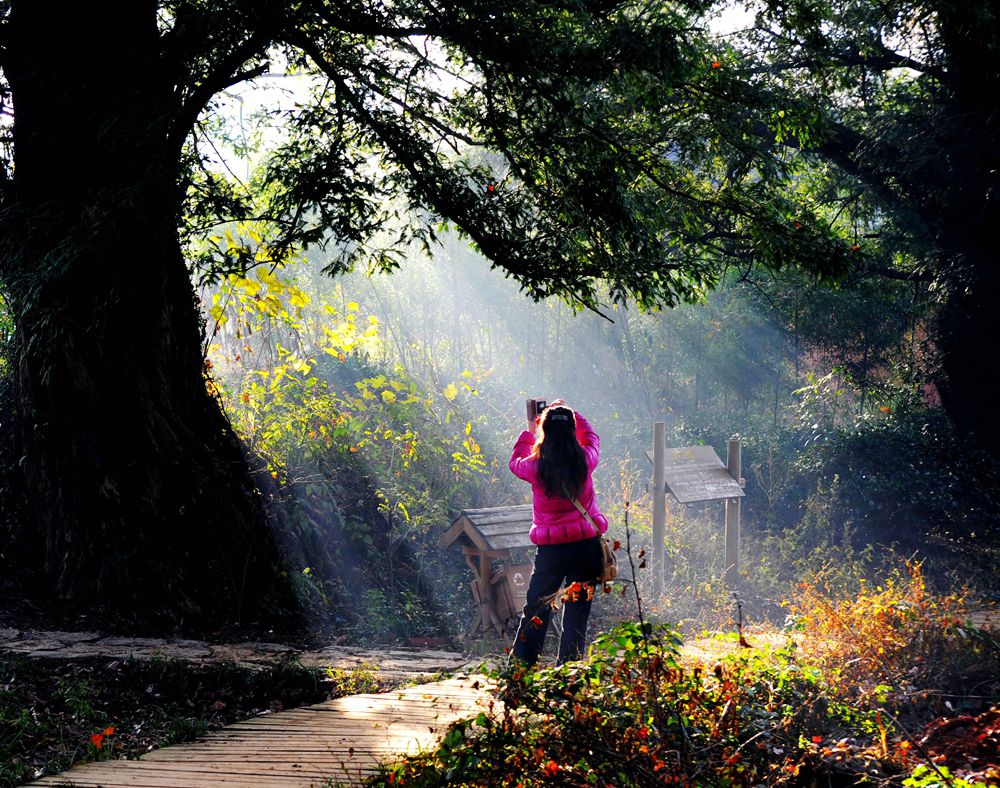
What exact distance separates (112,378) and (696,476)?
18.9 feet

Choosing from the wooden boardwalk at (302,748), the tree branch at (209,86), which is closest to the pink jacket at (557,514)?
the wooden boardwalk at (302,748)

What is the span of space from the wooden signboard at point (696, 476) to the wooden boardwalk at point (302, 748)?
4935 millimetres

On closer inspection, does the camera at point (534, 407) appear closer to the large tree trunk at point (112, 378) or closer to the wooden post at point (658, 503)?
the large tree trunk at point (112, 378)

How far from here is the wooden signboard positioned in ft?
30.1

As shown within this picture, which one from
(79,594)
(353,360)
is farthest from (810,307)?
(79,594)

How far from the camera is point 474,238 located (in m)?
6.56

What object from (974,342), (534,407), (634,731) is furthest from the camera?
(974,342)

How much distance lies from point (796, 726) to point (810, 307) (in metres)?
12.6

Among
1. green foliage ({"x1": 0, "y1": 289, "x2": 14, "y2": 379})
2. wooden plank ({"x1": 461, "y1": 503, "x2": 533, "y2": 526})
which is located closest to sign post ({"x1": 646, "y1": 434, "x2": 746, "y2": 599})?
wooden plank ({"x1": 461, "y1": 503, "x2": 533, "y2": 526})

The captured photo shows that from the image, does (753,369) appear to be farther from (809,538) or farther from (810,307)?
(809,538)

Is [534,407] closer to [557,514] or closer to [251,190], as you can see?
[557,514]

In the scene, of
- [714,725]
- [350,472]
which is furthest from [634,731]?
[350,472]

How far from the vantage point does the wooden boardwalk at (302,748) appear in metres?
3.50

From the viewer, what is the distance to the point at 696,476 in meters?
9.43
